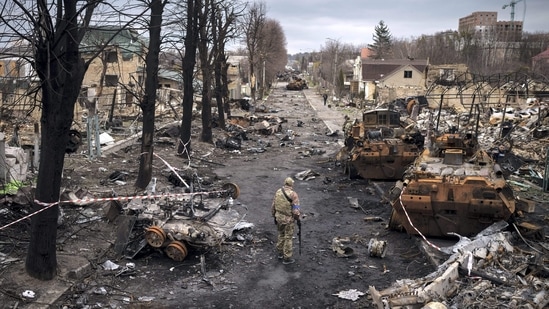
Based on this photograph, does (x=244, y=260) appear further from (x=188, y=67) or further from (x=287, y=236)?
(x=188, y=67)

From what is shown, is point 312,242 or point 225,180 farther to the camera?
point 225,180

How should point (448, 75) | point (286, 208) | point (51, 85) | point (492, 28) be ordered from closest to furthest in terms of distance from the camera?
point (51, 85) → point (286, 208) → point (448, 75) → point (492, 28)

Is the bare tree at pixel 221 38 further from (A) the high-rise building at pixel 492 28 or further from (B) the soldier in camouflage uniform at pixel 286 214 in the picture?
(A) the high-rise building at pixel 492 28

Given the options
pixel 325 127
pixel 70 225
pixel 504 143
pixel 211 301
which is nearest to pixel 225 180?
pixel 70 225

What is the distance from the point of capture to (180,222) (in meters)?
9.43

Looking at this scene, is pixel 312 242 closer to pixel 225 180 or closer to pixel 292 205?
pixel 292 205

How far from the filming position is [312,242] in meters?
11.1

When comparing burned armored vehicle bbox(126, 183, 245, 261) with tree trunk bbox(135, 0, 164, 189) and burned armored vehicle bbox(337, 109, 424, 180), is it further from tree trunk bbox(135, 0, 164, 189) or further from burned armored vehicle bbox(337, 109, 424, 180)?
burned armored vehicle bbox(337, 109, 424, 180)

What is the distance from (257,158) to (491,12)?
114 m

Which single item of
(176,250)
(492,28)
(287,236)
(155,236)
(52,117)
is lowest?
(176,250)

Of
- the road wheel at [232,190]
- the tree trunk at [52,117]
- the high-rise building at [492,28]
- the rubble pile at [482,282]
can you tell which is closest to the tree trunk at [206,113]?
the road wheel at [232,190]

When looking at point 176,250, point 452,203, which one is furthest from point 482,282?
point 176,250

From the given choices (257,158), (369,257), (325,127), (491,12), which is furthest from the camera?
(491,12)

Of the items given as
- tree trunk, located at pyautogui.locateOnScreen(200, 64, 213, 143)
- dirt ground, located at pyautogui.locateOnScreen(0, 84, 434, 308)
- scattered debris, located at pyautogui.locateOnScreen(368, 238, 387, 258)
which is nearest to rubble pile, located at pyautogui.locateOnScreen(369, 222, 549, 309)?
dirt ground, located at pyautogui.locateOnScreen(0, 84, 434, 308)
